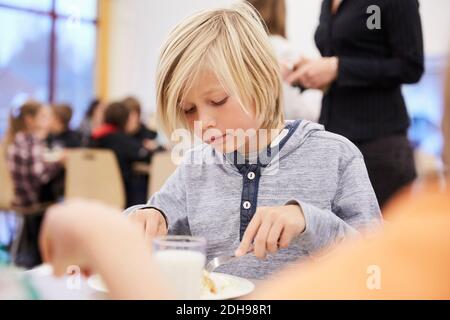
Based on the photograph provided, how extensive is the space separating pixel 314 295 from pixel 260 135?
0.34 m

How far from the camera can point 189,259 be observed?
1.88ft

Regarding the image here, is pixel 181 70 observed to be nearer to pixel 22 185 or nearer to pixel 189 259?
pixel 189 259

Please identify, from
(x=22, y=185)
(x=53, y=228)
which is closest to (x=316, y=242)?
(x=53, y=228)

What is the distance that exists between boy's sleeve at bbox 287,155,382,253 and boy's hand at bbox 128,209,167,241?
0.17 metres

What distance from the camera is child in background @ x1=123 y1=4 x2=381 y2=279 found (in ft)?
2.23

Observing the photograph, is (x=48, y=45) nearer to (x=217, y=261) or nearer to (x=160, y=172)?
(x=160, y=172)

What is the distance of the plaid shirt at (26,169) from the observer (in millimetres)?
1568

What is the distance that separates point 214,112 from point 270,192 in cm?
12

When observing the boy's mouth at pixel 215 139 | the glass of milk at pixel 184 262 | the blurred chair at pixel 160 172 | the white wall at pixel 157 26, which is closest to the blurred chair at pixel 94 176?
the blurred chair at pixel 160 172

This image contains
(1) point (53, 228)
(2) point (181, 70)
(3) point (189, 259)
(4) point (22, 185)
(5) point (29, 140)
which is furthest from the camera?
(5) point (29, 140)

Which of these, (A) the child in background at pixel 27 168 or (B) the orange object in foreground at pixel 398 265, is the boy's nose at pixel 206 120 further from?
(A) the child in background at pixel 27 168

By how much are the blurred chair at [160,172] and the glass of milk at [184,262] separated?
0.21m

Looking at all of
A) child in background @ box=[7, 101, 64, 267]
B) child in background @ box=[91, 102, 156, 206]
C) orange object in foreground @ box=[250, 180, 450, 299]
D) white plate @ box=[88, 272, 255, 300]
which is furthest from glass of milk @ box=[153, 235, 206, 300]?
child in background @ box=[7, 101, 64, 267]

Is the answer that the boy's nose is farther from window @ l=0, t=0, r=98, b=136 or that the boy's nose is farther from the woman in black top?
window @ l=0, t=0, r=98, b=136
